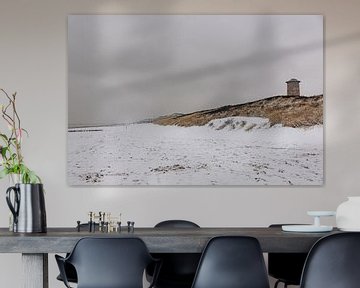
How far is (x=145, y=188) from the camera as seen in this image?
17.5ft

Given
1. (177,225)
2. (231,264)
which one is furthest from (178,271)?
(231,264)

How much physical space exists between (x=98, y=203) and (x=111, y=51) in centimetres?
124

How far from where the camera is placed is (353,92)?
5387mm

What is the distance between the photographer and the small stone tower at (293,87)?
539cm

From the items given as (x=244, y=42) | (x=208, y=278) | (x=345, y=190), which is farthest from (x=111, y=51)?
(x=208, y=278)

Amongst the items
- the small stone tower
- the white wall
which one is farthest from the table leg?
the small stone tower

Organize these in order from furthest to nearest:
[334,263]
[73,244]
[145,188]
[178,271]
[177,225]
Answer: [145,188]
[177,225]
[178,271]
[73,244]
[334,263]

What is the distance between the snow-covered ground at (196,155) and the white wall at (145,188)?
8 centimetres

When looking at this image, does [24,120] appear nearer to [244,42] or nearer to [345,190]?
[244,42]

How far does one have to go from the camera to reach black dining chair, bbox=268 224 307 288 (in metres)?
4.27

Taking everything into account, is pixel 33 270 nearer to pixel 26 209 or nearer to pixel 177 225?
pixel 26 209

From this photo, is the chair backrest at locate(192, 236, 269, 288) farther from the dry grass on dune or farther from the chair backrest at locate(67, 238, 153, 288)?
the dry grass on dune

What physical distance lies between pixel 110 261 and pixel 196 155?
88.0 inches

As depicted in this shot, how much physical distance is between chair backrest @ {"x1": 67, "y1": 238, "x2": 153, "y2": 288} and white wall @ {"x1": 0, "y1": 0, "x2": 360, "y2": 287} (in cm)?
209
